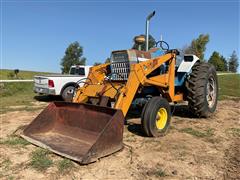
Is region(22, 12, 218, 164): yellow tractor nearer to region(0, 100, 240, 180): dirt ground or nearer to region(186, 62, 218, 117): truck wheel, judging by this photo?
region(186, 62, 218, 117): truck wheel

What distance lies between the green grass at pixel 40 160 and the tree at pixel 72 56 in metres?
43.6

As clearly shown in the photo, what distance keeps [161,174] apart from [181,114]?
447 cm

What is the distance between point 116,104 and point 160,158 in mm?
1218

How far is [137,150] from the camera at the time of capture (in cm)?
470

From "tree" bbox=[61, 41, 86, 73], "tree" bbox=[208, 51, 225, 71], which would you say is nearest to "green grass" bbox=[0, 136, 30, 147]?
"tree" bbox=[61, 41, 86, 73]

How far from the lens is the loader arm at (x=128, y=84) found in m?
5.13

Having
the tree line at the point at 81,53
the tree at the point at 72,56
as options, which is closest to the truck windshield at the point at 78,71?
the tree line at the point at 81,53

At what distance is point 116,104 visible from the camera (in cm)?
498

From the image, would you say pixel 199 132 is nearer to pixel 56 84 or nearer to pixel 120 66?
pixel 120 66

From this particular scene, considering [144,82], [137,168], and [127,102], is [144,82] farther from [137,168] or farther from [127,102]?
[137,168]

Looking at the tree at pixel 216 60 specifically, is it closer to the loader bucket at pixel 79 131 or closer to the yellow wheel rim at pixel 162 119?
the yellow wheel rim at pixel 162 119

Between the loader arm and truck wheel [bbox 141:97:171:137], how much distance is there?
1.20 feet

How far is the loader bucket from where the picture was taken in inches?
164

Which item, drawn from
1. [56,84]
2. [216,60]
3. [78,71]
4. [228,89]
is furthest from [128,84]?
[216,60]
